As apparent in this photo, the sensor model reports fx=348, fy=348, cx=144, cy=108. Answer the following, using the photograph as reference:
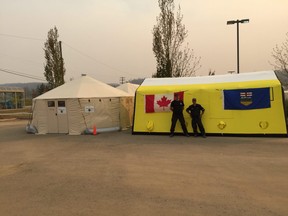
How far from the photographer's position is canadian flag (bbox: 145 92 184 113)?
50.1 feet

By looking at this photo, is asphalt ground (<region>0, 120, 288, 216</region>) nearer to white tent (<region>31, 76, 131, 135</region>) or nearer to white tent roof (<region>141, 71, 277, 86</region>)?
white tent roof (<region>141, 71, 277, 86</region>)

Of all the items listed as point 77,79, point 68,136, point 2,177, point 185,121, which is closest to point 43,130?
point 68,136

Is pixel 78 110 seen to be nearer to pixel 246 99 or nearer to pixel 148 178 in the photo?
pixel 246 99

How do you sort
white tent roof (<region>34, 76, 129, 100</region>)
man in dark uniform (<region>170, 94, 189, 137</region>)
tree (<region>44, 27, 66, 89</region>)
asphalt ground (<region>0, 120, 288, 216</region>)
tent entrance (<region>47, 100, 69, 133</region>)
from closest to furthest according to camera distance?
asphalt ground (<region>0, 120, 288, 216</region>), man in dark uniform (<region>170, 94, 189, 137</region>), tent entrance (<region>47, 100, 69, 133</region>), white tent roof (<region>34, 76, 129, 100</region>), tree (<region>44, 27, 66, 89</region>)

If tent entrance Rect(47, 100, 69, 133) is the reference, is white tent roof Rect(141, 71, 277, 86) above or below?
above

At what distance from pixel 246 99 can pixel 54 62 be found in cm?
2295

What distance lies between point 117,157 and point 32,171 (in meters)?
2.50

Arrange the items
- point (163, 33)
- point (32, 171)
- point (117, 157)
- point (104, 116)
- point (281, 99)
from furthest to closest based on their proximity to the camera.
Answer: point (163, 33)
point (104, 116)
point (281, 99)
point (117, 157)
point (32, 171)

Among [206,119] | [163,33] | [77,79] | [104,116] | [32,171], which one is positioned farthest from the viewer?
[163,33]

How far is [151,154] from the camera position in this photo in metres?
10.4

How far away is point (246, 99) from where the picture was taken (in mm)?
13984

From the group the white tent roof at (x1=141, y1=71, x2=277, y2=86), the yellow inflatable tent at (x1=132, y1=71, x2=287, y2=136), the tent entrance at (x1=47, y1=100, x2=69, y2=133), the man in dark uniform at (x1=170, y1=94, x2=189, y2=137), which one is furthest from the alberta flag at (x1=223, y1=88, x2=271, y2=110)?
the tent entrance at (x1=47, y1=100, x2=69, y2=133)

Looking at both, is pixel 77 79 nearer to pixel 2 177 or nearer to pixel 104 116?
pixel 104 116

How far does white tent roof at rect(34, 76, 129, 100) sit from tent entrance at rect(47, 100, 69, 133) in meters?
0.35
